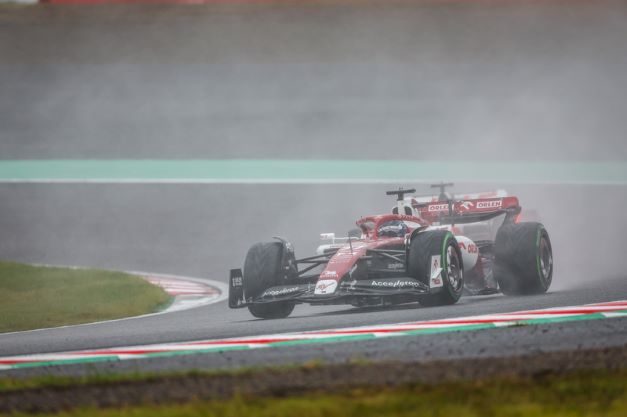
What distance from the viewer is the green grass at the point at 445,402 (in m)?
4.62

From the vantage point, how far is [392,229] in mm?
10320

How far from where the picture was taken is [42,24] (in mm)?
28609

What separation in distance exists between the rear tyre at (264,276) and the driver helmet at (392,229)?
1.01 metres

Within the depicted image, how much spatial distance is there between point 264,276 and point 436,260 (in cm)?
171

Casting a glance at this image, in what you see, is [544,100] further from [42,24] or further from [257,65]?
[42,24]

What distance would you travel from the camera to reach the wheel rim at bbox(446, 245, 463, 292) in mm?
9703

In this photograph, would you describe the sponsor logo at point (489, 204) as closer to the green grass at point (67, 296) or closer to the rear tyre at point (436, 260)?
the rear tyre at point (436, 260)

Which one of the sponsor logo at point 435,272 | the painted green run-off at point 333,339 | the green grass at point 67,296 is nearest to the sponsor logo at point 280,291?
the sponsor logo at point 435,272

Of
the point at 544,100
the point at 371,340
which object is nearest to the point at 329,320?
the point at 371,340

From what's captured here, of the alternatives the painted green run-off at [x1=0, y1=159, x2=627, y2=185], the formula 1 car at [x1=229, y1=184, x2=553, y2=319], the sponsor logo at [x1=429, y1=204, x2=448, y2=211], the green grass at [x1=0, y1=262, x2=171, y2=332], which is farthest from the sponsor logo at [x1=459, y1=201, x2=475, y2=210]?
the painted green run-off at [x1=0, y1=159, x2=627, y2=185]

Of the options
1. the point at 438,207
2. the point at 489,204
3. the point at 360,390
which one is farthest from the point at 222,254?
the point at 360,390

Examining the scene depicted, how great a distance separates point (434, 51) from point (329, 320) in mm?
18195

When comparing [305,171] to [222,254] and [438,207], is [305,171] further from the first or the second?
[438,207]

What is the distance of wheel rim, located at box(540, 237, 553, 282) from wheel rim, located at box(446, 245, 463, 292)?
118 cm
